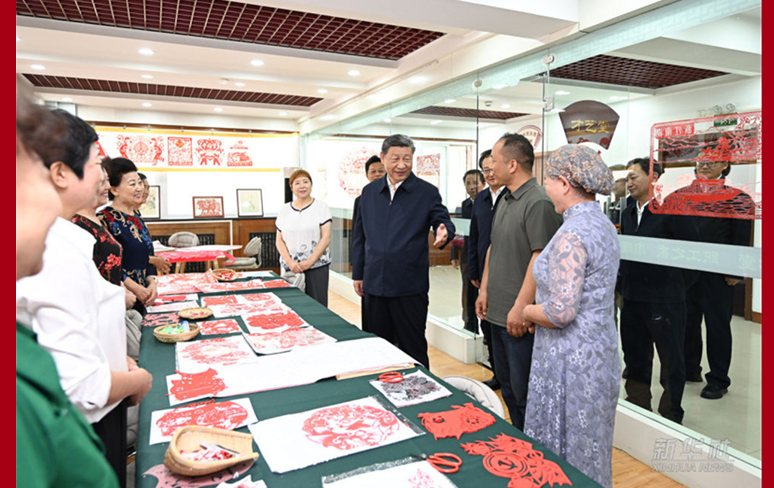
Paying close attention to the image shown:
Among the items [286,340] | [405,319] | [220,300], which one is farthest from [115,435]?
[405,319]

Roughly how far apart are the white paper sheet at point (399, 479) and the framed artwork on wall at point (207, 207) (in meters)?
8.30

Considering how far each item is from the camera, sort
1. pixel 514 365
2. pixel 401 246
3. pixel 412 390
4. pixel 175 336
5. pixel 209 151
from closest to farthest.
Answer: pixel 412 390 < pixel 175 336 < pixel 514 365 < pixel 401 246 < pixel 209 151

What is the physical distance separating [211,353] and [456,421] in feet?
3.54

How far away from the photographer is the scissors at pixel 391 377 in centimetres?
159

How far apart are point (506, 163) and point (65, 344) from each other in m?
1.99

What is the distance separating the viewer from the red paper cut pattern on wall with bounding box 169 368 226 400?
147 centimetres

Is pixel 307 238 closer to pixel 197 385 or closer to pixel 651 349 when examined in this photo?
pixel 197 385

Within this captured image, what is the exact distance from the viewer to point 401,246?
2.80 meters

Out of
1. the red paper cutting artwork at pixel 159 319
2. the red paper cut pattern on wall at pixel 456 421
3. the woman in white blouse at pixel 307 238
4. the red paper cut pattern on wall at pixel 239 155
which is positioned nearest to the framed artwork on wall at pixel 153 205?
the red paper cut pattern on wall at pixel 239 155

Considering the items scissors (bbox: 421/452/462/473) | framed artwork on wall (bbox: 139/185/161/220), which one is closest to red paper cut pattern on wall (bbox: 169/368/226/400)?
scissors (bbox: 421/452/462/473)

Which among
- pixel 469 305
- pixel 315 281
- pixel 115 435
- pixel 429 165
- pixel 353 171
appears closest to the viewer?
pixel 115 435

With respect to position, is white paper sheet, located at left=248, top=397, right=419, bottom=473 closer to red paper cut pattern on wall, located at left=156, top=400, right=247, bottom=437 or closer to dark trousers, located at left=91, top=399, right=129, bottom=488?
red paper cut pattern on wall, located at left=156, top=400, right=247, bottom=437

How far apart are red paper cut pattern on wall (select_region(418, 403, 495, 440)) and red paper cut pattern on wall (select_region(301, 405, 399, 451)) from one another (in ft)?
0.33

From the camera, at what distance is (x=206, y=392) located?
1.48m
